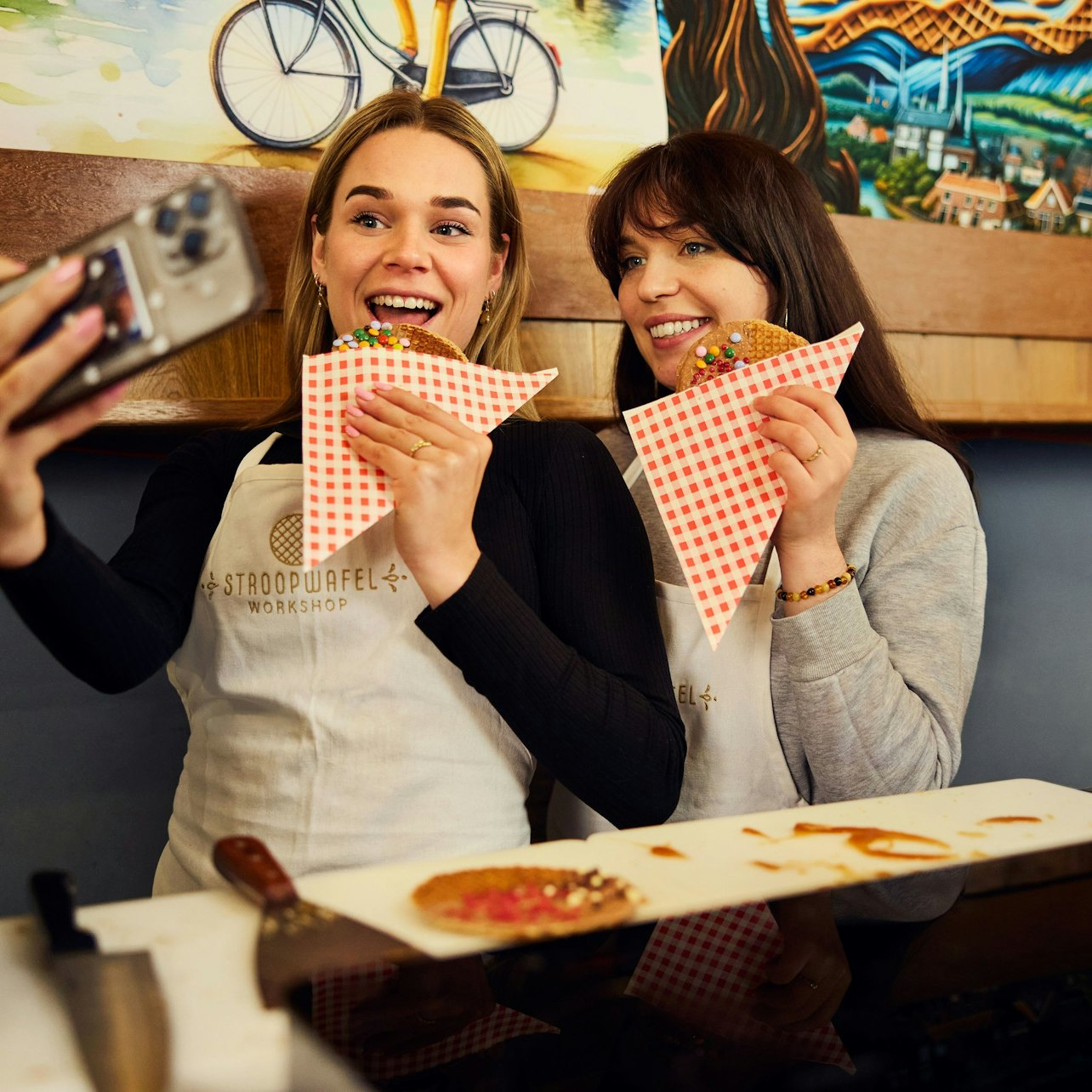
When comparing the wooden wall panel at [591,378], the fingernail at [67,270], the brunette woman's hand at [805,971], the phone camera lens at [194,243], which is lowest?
the brunette woman's hand at [805,971]

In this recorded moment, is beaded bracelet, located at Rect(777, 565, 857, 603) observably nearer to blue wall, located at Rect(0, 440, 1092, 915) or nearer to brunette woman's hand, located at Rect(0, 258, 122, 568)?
brunette woman's hand, located at Rect(0, 258, 122, 568)

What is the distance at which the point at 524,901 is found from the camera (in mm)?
768

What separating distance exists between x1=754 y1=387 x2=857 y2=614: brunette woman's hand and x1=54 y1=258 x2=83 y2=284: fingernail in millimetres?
784

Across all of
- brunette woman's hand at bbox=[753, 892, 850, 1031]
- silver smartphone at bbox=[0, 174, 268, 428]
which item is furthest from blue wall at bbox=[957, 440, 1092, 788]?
silver smartphone at bbox=[0, 174, 268, 428]

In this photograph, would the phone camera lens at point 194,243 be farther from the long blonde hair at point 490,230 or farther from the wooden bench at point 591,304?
the long blonde hair at point 490,230

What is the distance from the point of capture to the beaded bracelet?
1288mm

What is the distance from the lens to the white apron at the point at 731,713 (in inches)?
56.9

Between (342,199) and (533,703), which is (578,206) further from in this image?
(533,703)

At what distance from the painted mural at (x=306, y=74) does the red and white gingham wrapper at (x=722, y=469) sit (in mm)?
772

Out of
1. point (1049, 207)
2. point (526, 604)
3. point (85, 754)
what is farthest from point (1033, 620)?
point (85, 754)

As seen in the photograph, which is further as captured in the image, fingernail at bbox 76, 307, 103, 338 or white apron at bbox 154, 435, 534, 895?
white apron at bbox 154, 435, 534, 895

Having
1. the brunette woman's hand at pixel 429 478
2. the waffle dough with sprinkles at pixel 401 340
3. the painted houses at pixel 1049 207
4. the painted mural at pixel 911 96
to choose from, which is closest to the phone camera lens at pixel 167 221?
the brunette woman's hand at pixel 429 478

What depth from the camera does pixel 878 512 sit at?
4.82 feet

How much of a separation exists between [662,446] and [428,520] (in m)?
0.35
